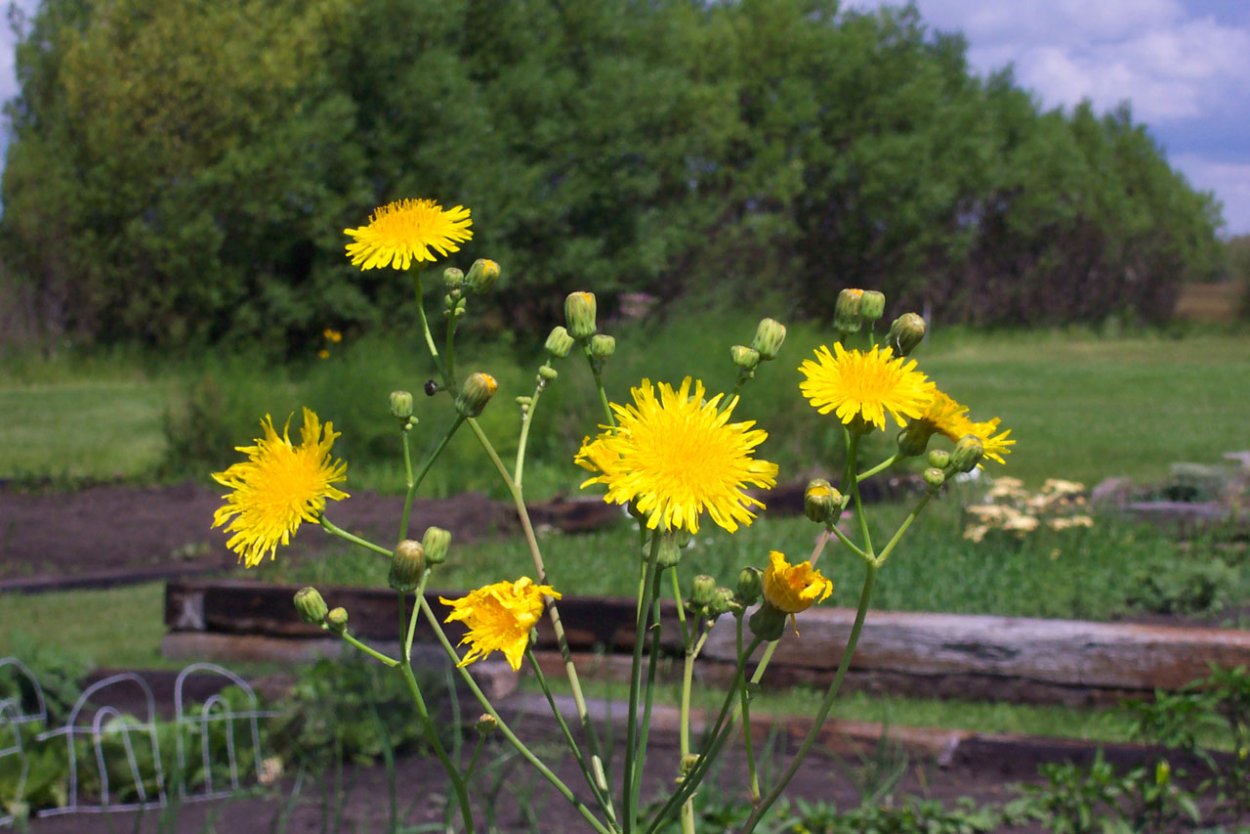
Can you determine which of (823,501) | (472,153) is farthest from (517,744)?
(472,153)

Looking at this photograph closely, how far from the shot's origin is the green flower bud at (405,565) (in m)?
0.91

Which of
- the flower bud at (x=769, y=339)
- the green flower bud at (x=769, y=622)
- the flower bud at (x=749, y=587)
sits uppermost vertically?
the flower bud at (x=769, y=339)

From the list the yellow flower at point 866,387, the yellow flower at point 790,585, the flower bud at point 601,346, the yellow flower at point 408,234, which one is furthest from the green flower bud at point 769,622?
the yellow flower at point 408,234

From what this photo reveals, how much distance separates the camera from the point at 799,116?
27.0 m

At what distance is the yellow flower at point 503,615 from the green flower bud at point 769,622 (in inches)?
5.6

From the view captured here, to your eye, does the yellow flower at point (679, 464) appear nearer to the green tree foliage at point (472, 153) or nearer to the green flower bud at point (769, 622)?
the green flower bud at point (769, 622)

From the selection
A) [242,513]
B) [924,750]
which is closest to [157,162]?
[924,750]

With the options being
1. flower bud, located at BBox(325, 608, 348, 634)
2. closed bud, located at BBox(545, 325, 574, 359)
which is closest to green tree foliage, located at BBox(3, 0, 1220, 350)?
closed bud, located at BBox(545, 325, 574, 359)

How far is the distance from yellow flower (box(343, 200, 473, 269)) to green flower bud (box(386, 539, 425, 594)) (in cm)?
22

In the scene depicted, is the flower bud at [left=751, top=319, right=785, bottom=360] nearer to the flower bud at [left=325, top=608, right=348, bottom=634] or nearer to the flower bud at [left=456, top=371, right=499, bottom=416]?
the flower bud at [left=456, top=371, right=499, bottom=416]

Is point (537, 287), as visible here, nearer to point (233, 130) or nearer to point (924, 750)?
point (233, 130)

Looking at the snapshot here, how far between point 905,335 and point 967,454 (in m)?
0.10

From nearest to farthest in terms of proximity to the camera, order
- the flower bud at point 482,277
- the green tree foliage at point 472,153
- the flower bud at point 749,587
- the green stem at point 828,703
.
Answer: the green stem at point 828,703, the flower bud at point 749,587, the flower bud at point 482,277, the green tree foliage at point 472,153

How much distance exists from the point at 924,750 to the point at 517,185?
53.5 ft
